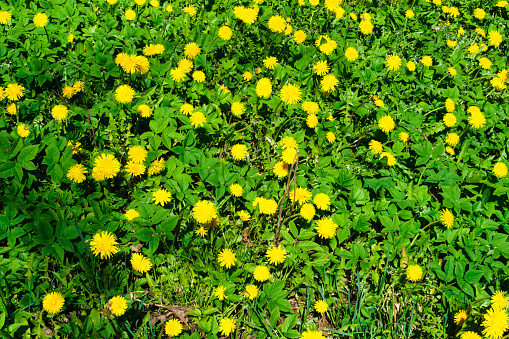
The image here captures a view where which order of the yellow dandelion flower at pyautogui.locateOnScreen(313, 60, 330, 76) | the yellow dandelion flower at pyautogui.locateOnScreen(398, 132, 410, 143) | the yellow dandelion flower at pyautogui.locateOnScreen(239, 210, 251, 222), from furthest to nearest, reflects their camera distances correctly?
the yellow dandelion flower at pyautogui.locateOnScreen(313, 60, 330, 76) < the yellow dandelion flower at pyautogui.locateOnScreen(398, 132, 410, 143) < the yellow dandelion flower at pyautogui.locateOnScreen(239, 210, 251, 222)

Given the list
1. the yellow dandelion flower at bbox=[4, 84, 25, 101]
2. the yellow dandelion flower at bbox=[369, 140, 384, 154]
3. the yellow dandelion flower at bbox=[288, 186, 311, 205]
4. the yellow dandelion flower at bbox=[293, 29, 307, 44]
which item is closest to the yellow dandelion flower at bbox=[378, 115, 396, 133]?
the yellow dandelion flower at bbox=[369, 140, 384, 154]

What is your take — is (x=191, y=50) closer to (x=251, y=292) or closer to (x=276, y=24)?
(x=276, y=24)

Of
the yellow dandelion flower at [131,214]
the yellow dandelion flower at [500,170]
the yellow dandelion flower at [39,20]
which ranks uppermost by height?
the yellow dandelion flower at [39,20]

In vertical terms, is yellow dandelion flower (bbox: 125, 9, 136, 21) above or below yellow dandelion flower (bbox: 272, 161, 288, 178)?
above

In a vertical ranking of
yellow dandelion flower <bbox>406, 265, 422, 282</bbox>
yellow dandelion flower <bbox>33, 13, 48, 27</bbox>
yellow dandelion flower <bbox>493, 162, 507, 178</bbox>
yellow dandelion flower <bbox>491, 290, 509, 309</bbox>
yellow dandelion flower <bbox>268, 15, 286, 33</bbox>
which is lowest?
yellow dandelion flower <bbox>406, 265, 422, 282</bbox>

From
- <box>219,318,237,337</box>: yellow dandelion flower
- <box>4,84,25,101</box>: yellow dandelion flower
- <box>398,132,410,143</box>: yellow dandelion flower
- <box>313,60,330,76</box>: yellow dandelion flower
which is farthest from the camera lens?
<box>313,60,330,76</box>: yellow dandelion flower

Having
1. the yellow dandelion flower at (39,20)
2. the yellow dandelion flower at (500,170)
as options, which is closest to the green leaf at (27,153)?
the yellow dandelion flower at (39,20)

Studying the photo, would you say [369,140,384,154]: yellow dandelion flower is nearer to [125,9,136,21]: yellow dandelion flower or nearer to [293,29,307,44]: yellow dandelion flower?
[293,29,307,44]: yellow dandelion flower

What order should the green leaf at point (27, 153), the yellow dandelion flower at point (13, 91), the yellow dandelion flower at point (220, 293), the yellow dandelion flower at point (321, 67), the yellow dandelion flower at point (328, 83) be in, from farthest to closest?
1. the yellow dandelion flower at point (321, 67)
2. the yellow dandelion flower at point (328, 83)
3. the yellow dandelion flower at point (13, 91)
4. the green leaf at point (27, 153)
5. the yellow dandelion flower at point (220, 293)

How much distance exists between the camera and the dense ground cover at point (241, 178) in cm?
216

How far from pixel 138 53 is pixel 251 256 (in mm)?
2171

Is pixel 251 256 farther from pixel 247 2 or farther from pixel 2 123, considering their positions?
pixel 247 2

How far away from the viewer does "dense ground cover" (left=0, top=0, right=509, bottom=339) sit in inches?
85.1

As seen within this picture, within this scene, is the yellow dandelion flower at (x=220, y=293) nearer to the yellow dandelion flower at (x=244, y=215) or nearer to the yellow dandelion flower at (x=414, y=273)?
the yellow dandelion flower at (x=244, y=215)
